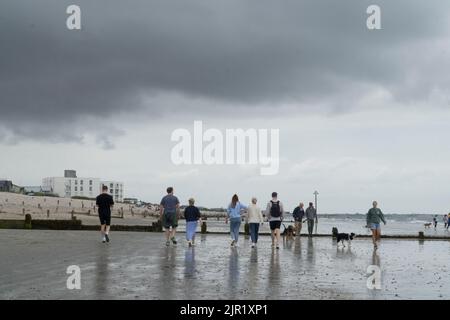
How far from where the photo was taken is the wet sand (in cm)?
937

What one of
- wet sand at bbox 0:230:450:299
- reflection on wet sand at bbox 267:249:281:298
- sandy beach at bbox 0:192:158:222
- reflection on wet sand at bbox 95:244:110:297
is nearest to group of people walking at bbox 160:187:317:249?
wet sand at bbox 0:230:450:299

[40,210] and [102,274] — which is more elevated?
[102,274]

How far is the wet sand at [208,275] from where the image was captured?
937 cm

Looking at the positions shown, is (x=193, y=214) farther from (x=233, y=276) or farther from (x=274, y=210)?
(x=233, y=276)

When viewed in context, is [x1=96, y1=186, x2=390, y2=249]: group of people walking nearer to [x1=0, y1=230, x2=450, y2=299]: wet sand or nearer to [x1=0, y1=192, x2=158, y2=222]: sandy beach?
[x1=0, y1=230, x2=450, y2=299]: wet sand

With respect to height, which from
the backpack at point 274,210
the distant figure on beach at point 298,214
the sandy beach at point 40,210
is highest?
the backpack at point 274,210

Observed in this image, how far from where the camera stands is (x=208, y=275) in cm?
1177

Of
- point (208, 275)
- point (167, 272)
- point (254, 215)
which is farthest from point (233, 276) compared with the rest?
point (254, 215)

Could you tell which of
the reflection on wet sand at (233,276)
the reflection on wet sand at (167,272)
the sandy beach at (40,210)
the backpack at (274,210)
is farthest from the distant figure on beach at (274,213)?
the sandy beach at (40,210)

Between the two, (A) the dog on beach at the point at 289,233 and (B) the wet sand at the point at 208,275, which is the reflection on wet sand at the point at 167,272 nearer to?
(B) the wet sand at the point at 208,275
